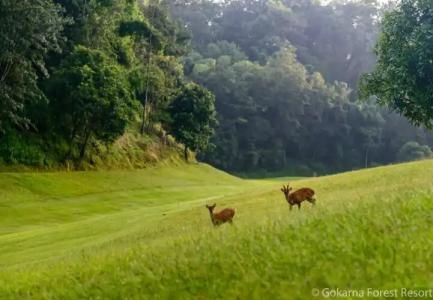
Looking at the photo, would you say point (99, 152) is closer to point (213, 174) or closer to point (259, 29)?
point (213, 174)

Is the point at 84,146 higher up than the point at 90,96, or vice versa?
the point at 90,96

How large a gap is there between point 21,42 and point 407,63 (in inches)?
1212

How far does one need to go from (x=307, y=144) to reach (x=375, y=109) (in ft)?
53.0

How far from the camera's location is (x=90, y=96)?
47.8m

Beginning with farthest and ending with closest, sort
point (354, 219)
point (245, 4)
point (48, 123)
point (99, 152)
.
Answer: point (245, 4), point (99, 152), point (48, 123), point (354, 219)

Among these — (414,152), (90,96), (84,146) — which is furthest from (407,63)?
(414,152)

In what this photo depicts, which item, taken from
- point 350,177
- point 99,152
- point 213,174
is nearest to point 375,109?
point 213,174

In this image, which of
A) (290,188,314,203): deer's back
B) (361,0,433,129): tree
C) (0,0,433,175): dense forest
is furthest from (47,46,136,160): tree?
(290,188,314,203): deer's back

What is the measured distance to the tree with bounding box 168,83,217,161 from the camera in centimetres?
6688

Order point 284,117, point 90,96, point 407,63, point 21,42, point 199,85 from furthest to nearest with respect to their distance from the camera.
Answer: point 284,117 → point 199,85 → point 90,96 → point 21,42 → point 407,63

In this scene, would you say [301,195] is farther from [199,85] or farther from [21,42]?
[199,85]

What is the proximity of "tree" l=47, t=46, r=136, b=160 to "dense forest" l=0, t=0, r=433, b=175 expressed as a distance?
4.8 inches

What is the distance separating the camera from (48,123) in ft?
169

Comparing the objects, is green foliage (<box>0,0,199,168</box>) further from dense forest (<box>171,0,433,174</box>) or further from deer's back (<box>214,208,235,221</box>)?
dense forest (<box>171,0,433,174</box>)
